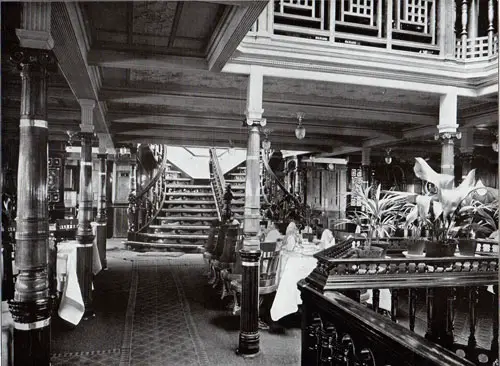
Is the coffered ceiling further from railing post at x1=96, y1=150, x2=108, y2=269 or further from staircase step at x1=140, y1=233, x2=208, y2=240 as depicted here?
staircase step at x1=140, y1=233, x2=208, y2=240

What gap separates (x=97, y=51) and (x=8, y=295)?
251cm

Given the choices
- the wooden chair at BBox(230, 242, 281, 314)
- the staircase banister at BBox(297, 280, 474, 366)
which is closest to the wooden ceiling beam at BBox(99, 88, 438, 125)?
the wooden chair at BBox(230, 242, 281, 314)

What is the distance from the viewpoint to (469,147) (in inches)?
330

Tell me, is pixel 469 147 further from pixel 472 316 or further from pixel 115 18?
pixel 115 18

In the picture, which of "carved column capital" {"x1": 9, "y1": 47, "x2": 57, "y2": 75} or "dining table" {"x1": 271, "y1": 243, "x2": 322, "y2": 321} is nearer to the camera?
"carved column capital" {"x1": 9, "y1": 47, "x2": 57, "y2": 75}

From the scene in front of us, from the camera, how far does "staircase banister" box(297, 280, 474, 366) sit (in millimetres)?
1263

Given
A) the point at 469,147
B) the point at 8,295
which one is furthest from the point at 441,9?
the point at 8,295

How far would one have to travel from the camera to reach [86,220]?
225 inches

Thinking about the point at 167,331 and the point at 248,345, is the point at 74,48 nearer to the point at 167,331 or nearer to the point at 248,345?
the point at 167,331

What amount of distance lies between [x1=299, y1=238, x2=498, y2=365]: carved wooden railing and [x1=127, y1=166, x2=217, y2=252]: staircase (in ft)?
26.1

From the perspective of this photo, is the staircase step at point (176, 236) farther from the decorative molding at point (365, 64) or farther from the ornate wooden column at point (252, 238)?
the decorative molding at point (365, 64)

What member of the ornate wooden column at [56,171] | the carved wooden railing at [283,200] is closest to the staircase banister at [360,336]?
the carved wooden railing at [283,200]

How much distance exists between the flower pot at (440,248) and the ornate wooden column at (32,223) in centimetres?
278

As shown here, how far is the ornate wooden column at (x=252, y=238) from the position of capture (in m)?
4.21
